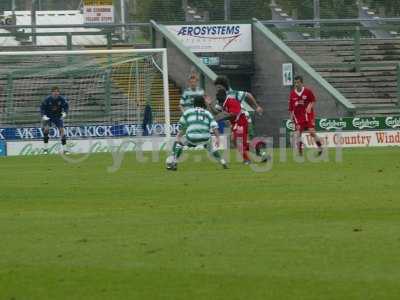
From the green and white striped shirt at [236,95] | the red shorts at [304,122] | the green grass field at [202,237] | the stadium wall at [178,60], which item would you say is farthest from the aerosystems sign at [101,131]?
the green grass field at [202,237]

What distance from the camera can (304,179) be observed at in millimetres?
23641

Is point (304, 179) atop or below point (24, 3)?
below

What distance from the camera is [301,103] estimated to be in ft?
106

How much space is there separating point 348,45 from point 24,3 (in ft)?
41.3

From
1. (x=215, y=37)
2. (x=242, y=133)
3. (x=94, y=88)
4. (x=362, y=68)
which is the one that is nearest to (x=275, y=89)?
(x=215, y=37)

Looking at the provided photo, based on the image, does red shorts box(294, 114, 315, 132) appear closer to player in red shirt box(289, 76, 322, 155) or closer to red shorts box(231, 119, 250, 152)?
player in red shirt box(289, 76, 322, 155)

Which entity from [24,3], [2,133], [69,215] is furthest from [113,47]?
[69,215]

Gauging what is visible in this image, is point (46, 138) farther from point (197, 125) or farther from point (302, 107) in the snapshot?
point (197, 125)

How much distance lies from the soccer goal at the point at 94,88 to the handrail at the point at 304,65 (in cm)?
609

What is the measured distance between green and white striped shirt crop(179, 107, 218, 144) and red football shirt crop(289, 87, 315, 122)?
6039 millimetres

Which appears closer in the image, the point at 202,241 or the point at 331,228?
the point at 202,241

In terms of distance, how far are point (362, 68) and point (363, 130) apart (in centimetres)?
698

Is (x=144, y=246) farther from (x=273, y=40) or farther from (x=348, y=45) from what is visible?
(x=348, y=45)

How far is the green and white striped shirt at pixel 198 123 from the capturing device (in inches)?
1050
